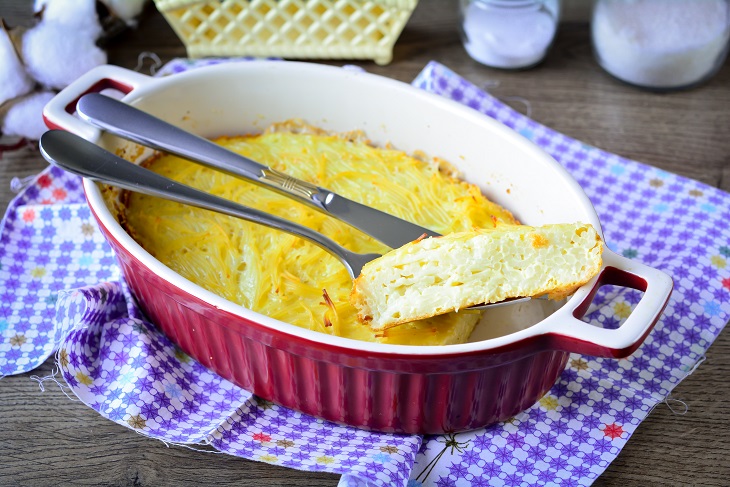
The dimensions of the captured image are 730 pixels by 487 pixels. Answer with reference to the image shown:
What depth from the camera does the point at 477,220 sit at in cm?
193

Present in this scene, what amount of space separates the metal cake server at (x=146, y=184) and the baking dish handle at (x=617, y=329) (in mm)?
462

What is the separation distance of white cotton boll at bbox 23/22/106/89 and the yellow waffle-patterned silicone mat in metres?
0.27

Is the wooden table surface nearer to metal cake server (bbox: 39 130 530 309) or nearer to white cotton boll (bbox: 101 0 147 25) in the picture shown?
white cotton boll (bbox: 101 0 147 25)

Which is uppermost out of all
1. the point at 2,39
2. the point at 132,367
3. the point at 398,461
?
the point at 2,39

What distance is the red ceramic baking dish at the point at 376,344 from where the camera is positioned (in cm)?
144

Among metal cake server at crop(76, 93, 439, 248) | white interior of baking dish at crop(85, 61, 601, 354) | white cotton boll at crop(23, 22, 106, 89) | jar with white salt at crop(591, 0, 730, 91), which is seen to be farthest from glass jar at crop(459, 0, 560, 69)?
white cotton boll at crop(23, 22, 106, 89)

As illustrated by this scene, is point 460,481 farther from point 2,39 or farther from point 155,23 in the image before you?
point 155,23

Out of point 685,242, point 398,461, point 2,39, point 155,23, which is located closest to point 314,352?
point 398,461

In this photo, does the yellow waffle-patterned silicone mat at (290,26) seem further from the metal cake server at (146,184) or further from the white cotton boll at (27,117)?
the metal cake server at (146,184)

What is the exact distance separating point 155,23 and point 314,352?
183 centimetres

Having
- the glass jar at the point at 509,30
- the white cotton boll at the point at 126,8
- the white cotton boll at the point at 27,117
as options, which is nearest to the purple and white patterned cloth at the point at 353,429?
the white cotton boll at the point at 27,117

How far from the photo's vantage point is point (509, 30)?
2625mm

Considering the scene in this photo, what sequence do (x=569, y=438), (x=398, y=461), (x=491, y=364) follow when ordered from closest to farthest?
(x=491, y=364), (x=398, y=461), (x=569, y=438)

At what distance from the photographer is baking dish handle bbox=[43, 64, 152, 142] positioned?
1.88 meters
